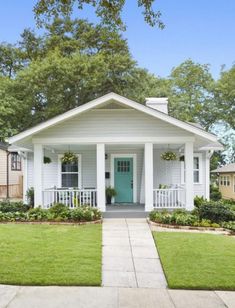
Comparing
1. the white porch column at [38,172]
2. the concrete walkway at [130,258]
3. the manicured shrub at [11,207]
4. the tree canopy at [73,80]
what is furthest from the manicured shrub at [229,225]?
the tree canopy at [73,80]

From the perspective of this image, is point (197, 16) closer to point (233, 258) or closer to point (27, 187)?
point (233, 258)

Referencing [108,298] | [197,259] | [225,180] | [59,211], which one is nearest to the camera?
[108,298]

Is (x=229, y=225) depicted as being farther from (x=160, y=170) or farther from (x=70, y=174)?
(x=70, y=174)

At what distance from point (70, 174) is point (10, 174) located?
13984mm

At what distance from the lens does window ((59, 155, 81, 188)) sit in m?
16.4

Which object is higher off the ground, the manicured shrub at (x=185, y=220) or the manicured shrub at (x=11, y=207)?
the manicured shrub at (x=11, y=207)

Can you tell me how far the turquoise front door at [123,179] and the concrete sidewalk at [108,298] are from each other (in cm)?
1032

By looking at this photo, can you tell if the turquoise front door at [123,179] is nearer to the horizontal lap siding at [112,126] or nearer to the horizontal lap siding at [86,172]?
the horizontal lap siding at [86,172]

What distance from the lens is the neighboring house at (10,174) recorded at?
2698 cm

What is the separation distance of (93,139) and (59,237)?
4.82 m

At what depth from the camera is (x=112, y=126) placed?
43.5 feet

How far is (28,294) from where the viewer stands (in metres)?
5.48

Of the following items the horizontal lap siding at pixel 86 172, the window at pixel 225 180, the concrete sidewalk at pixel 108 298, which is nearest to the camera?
the concrete sidewalk at pixel 108 298

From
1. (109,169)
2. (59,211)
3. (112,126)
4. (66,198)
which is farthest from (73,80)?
(59,211)
